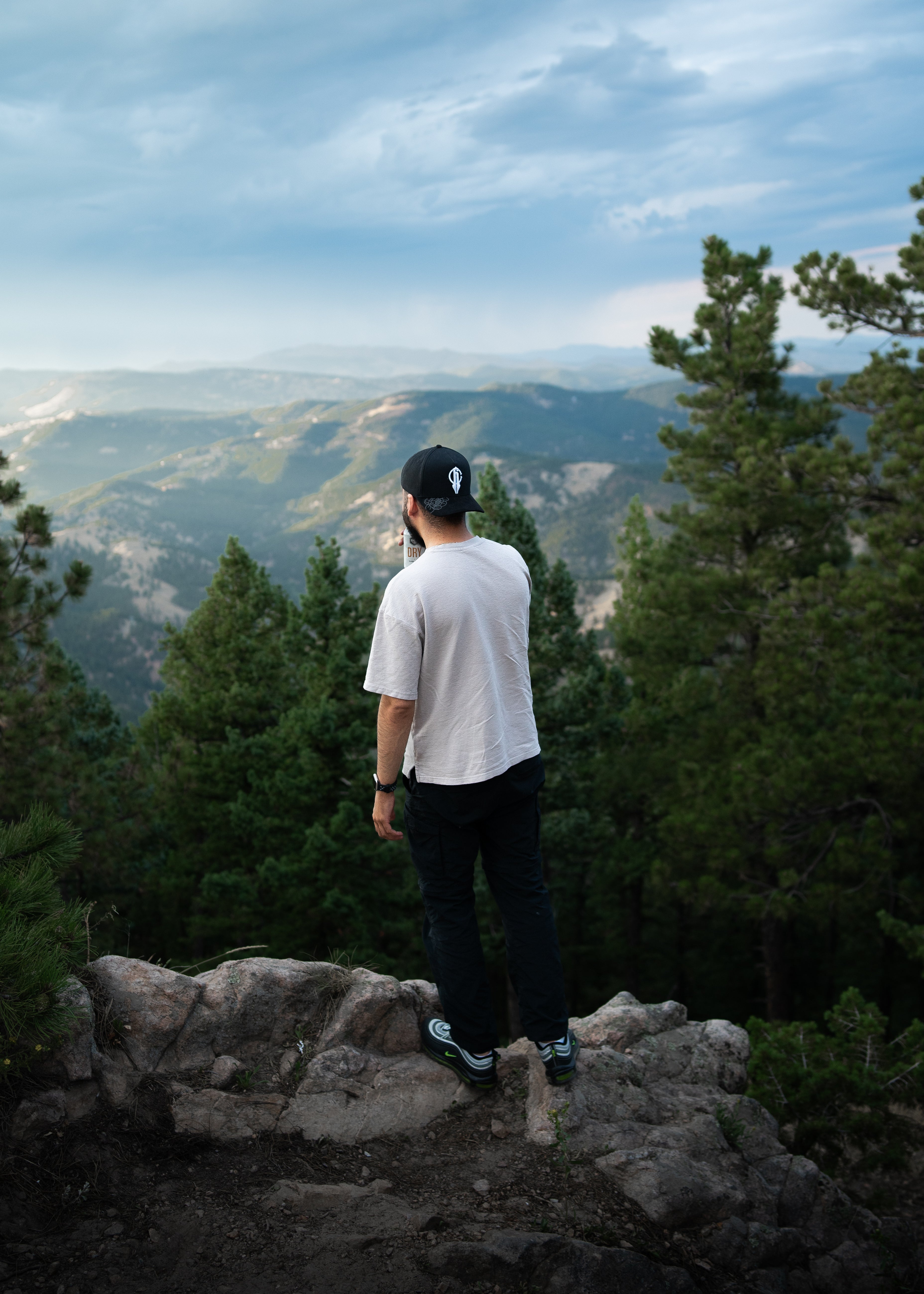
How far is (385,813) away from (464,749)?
487 mm

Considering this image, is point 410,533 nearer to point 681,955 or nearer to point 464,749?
point 464,749

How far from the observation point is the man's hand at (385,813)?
11.6 ft

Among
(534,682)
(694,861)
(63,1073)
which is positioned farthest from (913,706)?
(63,1073)

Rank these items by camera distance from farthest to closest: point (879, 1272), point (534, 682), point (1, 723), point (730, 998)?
point (730, 998)
point (534, 682)
point (1, 723)
point (879, 1272)

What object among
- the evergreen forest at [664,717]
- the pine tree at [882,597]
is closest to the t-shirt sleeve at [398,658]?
the evergreen forest at [664,717]

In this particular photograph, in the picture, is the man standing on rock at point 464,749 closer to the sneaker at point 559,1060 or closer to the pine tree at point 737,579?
the sneaker at point 559,1060

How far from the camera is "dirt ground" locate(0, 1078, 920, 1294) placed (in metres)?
2.65

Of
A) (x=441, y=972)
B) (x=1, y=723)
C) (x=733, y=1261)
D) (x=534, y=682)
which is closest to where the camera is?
(x=733, y=1261)

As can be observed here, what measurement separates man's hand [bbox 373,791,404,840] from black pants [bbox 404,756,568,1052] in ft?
0.27

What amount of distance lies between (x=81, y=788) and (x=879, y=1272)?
45.1 ft

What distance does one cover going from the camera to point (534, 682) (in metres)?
17.7

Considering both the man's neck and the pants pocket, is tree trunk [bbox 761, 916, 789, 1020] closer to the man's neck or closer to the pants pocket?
the pants pocket

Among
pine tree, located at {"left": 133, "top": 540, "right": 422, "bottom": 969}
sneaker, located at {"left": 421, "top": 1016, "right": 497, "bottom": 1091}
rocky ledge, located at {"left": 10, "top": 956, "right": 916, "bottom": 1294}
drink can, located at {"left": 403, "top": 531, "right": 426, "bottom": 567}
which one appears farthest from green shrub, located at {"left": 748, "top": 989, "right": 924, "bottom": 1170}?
pine tree, located at {"left": 133, "top": 540, "right": 422, "bottom": 969}

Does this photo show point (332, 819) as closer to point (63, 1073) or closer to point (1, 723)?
point (1, 723)
